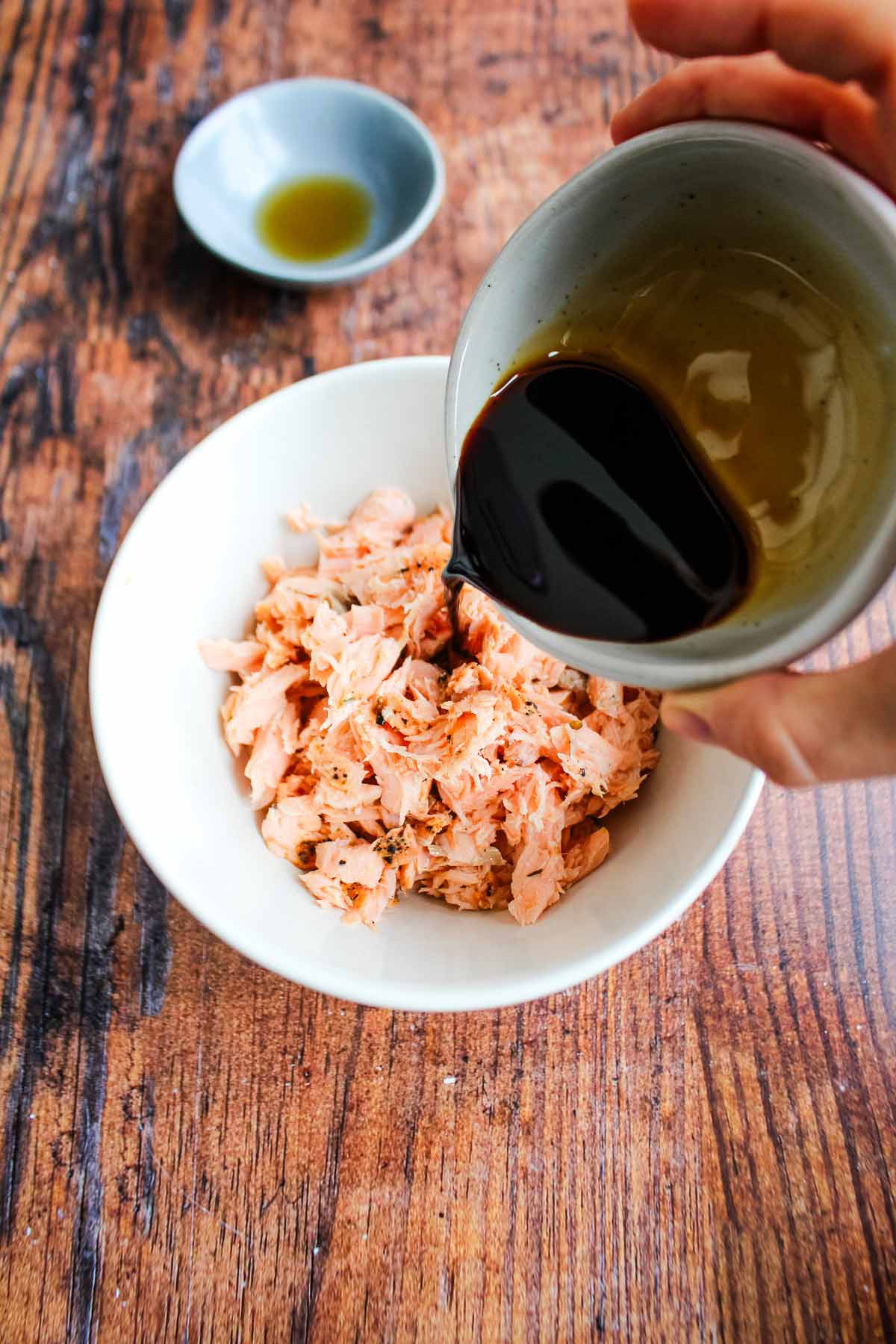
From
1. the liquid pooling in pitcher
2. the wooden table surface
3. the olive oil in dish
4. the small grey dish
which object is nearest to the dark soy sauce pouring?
the liquid pooling in pitcher

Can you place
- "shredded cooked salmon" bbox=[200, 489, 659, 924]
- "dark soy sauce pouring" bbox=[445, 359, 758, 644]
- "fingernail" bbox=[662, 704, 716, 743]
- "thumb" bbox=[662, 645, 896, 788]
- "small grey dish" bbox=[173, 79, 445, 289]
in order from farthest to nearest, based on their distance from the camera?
1. "small grey dish" bbox=[173, 79, 445, 289]
2. "shredded cooked salmon" bbox=[200, 489, 659, 924]
3. "dark soy sauce pouring" bbox=[445, 359, 758, 644]
4. "fingernail" bbox=[662, 704, 716, 743]
5. "thumb" bbox=[662, 645, 896, 788]

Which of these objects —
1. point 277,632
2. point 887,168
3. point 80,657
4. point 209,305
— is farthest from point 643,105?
point 80,657

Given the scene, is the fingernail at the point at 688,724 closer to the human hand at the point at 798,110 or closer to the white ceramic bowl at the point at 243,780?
the human hand at the point at 798,110

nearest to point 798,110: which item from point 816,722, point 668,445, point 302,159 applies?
point 668,445

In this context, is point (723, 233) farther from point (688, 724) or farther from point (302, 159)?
point (302, 159)

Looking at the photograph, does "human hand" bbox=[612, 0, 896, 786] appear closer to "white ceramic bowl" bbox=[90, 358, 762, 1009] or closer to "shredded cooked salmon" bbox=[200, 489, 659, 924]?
"white ceramic bowl" bbox=[90, 358, 762, 1009]

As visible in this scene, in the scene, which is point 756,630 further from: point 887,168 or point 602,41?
point 602,41
